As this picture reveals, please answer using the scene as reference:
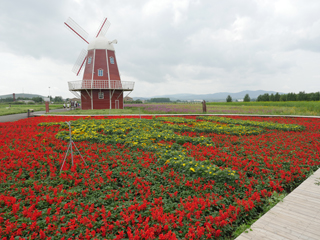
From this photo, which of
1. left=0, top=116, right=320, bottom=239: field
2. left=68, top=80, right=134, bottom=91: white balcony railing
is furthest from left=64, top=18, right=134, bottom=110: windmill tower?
left=0, top=116, right=320, bottom=239: field

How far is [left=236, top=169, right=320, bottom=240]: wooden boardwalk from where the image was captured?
3109mm

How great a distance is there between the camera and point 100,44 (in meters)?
29.4

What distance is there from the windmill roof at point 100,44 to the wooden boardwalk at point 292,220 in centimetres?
3026

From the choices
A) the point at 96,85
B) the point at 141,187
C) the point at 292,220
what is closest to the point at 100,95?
the point at 96,85

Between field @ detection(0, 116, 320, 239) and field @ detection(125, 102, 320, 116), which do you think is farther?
field @ detection(125, 102, 320, 116)

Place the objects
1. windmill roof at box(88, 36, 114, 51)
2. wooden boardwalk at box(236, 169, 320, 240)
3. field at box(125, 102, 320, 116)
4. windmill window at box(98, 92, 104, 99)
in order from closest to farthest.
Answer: wooden boardwalk at box(236, 169, 320, 240) < field at box(125, 102, 320, 116) < windmill window at box(98, 92, 104, 99) < windmill roof at box(88, 36, 114, 51)

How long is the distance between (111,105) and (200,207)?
27.1 metres

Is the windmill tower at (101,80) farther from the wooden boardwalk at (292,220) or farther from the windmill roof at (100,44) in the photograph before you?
the wooden boardwalk at (292,220)

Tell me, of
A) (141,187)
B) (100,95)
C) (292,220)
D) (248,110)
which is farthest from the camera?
→ (100,95)

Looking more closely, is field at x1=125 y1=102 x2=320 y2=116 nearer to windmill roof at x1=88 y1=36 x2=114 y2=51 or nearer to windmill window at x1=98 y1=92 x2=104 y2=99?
windmill window at x1=98 y1=92 x2=104 y2=99

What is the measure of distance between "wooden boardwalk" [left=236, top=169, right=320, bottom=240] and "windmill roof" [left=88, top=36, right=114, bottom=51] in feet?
99.3

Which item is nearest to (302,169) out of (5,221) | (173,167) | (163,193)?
(173,167)

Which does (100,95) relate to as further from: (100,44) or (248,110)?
(248,110)

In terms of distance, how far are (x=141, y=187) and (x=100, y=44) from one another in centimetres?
2923
